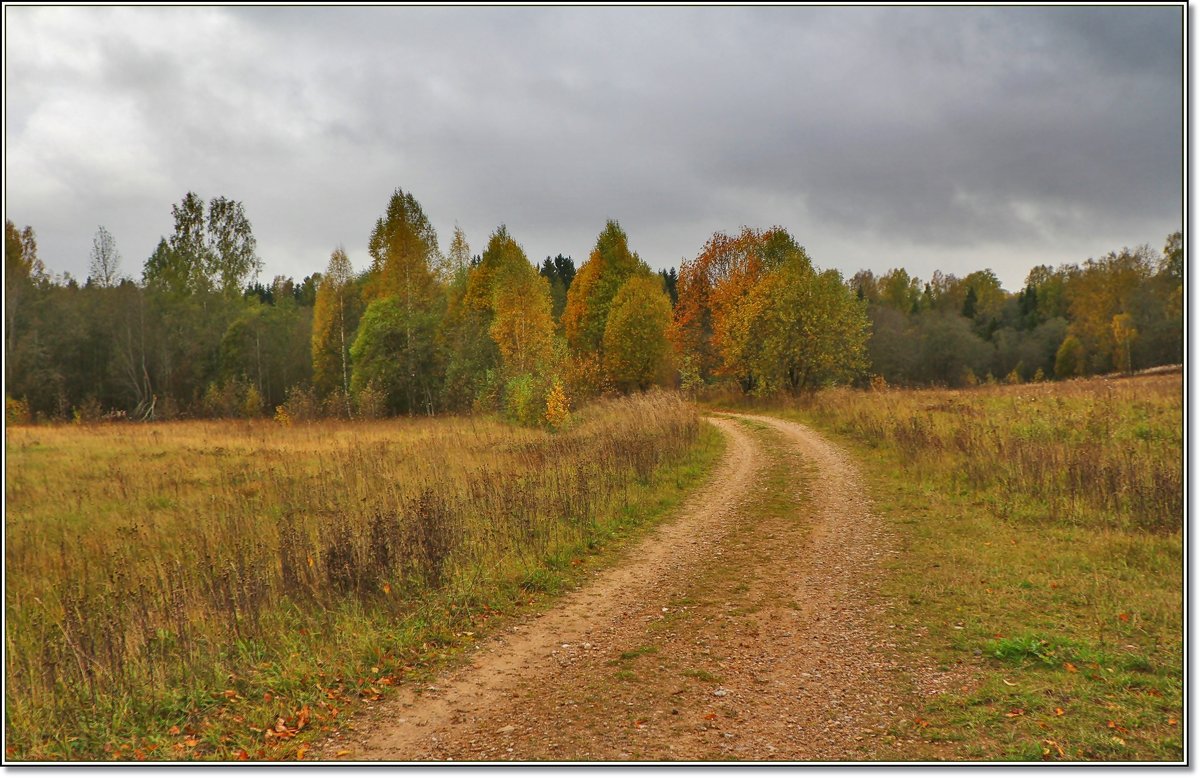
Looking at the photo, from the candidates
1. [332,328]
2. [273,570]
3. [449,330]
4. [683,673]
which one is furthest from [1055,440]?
[332,328]

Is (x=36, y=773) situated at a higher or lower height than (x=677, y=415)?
lower

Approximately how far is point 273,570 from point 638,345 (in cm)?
2980

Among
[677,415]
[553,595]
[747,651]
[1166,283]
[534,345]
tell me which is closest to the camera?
[747,651]

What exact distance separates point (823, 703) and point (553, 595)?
3.64 metres

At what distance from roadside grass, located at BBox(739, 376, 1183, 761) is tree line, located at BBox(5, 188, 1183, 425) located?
1186 centimetres

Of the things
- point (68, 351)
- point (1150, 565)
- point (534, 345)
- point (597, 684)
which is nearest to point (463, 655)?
point (597, 684)

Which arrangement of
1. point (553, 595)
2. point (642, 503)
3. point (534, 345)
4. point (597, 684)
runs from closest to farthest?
point (597, 684)
point (553, 595)
point (642, 503)
point (534, 345)

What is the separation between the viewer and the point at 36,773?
13.3 ft

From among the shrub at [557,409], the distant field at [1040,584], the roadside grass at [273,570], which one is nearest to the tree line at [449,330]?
the shrub at [557,409]

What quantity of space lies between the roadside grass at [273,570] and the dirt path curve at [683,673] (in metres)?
0.58

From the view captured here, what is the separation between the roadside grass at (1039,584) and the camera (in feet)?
15.2

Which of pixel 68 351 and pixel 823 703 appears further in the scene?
pixel 68 351

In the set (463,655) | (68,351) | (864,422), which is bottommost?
(463,655)

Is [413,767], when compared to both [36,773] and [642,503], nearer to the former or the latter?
[36,773]
